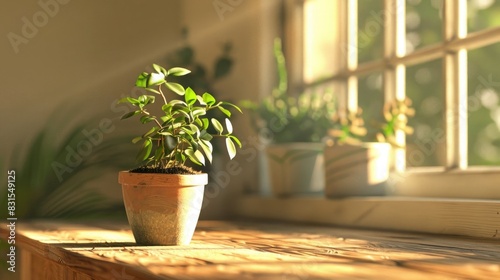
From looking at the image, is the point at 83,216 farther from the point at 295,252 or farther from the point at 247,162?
the point at 295,252

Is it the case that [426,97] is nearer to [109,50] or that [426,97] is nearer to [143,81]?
[109,50]

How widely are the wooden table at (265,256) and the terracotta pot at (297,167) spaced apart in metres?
0.58

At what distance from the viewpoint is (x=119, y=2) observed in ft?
10.5

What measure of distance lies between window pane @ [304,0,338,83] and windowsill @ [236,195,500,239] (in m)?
0.60

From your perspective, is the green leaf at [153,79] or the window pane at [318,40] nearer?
the green leaf at [153,79]

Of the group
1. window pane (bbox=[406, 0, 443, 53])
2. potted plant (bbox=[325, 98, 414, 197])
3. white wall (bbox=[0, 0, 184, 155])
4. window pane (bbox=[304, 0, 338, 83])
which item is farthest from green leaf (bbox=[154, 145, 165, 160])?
window pane (bbox=[406, 0, 443, 53])

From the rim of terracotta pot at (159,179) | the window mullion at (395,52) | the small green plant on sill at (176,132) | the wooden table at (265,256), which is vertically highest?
the window mullion at (395,52)

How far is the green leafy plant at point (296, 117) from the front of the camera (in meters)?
2.70

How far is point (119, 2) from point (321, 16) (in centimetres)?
88

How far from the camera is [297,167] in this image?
2670mm

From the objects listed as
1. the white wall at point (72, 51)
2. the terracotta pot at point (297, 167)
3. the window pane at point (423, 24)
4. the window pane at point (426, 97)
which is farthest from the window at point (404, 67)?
the window pane at point (423, 24)

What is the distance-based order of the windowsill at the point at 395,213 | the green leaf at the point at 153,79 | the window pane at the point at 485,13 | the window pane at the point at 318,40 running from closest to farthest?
1. the green leaf at the point at 153,79
2. the windowsill at the point at 395,213
3. the window pane at the point at 318,40
4. the window pane at the point at 485,13

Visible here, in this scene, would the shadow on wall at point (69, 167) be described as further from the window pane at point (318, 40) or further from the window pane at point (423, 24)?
the window pane at point (423, 24)

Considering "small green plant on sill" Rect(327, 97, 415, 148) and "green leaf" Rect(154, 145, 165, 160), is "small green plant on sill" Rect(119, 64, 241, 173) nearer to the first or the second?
"green leaf" Rect(154, 145, 165, 160)
